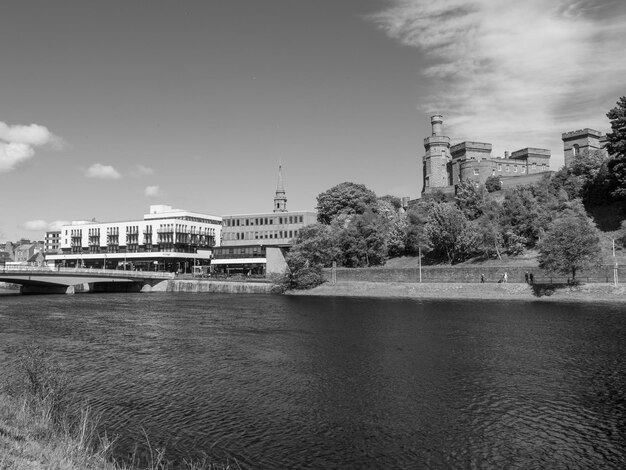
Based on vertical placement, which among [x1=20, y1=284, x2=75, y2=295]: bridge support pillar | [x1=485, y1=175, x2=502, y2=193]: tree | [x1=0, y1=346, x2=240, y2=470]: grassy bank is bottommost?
[x1=0, y1=346, x2=240, y2=470]: grassy bank

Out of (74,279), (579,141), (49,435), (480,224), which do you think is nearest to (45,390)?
(49,435)

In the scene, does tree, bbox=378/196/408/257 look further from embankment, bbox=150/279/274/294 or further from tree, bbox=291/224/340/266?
embankment, bbox=150/279/274/294

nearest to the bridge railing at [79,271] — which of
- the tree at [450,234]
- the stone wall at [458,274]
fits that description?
the stone wall at [458,274]

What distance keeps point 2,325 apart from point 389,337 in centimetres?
3849

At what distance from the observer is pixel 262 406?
23.0m

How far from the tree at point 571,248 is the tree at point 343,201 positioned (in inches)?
2510

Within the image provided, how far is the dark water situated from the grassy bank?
1.16 metres

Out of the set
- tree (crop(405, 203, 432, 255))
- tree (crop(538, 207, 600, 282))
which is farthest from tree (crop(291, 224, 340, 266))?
tree (crop(538, 207, 600, 282))

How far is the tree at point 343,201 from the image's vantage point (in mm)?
136875

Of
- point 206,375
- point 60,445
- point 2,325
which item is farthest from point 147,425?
point 2,325

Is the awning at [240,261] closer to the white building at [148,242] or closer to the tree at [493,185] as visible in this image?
the white building at [148,242]

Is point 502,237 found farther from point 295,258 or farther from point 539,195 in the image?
point 295,258

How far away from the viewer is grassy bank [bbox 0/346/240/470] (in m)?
12.7

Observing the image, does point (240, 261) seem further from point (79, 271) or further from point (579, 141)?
point (579, 141)
